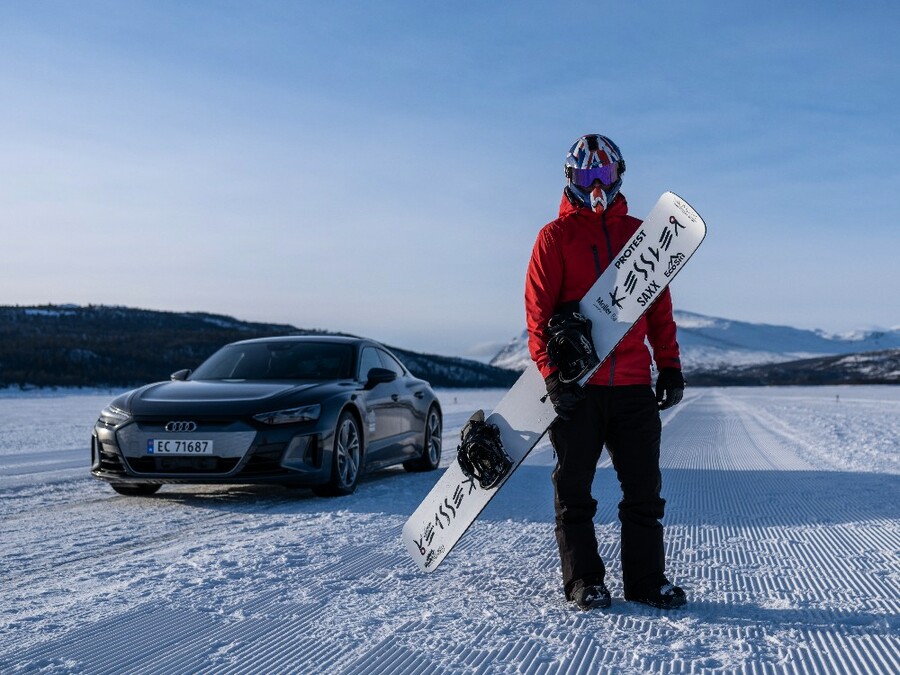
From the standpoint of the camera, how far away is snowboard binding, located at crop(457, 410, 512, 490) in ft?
13.3

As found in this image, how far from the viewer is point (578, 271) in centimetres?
391

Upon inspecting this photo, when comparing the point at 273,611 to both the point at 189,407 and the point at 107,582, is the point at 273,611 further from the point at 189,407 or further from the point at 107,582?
the point at 189,407

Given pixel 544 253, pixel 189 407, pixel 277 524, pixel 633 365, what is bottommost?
pixel 277 524

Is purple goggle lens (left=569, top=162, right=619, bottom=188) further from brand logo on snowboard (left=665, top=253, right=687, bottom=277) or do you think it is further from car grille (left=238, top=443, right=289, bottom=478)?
car grille (left=238, top=443, right=289, bottom=478)

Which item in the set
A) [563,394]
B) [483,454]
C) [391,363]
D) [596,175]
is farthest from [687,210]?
[391,363]

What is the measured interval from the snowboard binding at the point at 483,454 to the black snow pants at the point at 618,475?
291 millimetres

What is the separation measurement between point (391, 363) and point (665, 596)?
6.12m

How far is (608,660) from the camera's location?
2967 mm

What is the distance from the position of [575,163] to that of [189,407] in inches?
160

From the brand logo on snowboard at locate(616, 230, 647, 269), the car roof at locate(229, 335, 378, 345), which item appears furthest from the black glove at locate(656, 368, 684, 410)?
the car roof at locate(229, 335, 378, 345)

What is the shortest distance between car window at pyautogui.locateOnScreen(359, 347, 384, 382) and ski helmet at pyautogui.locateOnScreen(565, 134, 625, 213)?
4550 mm

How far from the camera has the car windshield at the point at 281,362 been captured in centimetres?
810

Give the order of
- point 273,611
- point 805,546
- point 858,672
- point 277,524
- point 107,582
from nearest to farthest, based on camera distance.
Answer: point 858,672 → point 273,611 → point 107,582 → point 805,546 → point 277,524

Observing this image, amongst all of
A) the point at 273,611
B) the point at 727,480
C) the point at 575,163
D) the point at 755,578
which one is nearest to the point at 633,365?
the point at 575,163
